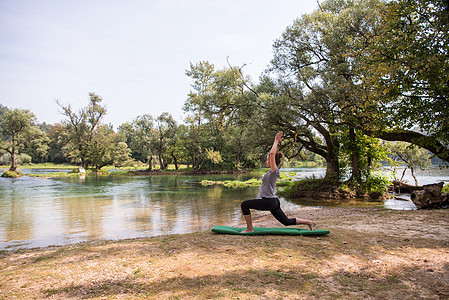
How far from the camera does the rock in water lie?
11094mm

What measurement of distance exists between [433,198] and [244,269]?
10.7 metres

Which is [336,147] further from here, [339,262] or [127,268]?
[127,268]

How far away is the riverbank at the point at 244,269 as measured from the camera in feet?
12.1

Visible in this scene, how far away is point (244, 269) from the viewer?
4379mm

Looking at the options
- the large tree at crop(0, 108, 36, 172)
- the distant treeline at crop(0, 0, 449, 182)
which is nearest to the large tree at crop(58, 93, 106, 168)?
the large tree at crop(0, 108, 36, 172)

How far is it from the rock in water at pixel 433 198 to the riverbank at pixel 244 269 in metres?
5.88

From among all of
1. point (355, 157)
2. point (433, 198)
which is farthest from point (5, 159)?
point (433, 198)

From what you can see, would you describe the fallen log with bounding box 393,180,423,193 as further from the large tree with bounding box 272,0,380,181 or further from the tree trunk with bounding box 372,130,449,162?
the tree trunk with bounding box 372,130,449,162

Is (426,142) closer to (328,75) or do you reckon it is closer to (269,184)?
(328,75)

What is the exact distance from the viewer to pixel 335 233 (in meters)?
6.52

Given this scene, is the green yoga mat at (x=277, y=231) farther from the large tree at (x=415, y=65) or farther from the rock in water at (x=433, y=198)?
the rock in water at (x=433, y=198)

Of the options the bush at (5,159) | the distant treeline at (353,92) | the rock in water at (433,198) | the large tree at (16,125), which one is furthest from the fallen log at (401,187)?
the bush at (5,159)

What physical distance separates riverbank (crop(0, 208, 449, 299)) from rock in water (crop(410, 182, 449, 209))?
19.3 feet

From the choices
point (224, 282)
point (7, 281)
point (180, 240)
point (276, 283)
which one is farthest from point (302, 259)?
point (7, 281)
